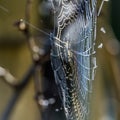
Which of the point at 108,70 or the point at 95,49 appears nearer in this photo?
the point at 95,49

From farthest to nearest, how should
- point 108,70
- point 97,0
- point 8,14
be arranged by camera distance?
1. point 108,70
2. point 97,0
3. point 8,14

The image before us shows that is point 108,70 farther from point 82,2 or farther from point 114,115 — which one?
point 82,2

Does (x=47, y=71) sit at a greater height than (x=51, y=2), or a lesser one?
lesser

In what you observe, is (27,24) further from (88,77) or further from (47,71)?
(88,77)

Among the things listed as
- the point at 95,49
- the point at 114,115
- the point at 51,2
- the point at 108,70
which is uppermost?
the point at 51,2

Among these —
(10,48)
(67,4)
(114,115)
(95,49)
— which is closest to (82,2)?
(67,4)

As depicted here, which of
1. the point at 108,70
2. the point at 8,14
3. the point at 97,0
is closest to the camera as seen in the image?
the point at 8,14
